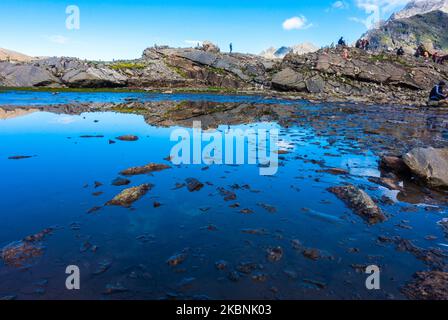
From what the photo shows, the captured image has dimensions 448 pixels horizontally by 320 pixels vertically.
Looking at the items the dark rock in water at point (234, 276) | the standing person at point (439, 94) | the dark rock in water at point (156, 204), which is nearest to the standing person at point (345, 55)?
the standing person at point (439, 94)

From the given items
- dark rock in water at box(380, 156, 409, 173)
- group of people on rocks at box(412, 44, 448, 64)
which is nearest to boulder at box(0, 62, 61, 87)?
dark rock in water at box(380, 156, 409, 173)

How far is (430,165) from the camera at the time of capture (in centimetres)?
1088

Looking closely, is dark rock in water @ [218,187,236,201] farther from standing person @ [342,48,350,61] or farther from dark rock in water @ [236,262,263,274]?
standing person @ [342,48,350,61]

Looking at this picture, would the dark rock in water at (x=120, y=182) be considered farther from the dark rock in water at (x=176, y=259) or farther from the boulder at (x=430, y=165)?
the boulder at (x=430, y=165)

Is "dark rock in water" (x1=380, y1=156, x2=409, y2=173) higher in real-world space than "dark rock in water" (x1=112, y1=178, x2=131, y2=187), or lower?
higher

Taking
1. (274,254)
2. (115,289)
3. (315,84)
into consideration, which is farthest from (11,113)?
(315,84)

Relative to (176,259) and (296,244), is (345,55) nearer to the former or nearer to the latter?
(296,244)

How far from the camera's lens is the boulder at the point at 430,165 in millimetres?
10492

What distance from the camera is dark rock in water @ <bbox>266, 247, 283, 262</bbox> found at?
630 cm

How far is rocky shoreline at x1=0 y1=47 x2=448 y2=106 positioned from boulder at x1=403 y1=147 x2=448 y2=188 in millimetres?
41878

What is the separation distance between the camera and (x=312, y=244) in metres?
6.88

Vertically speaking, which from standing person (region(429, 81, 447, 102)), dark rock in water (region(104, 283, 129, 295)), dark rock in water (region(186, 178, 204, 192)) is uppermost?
standing person (region(429, 81, 447, 102))

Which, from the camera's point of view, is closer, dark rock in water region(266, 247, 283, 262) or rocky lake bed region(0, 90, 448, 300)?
rocky lake bed region(0, 90, 448, 300)

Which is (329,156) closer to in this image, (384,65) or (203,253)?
(203,253)
